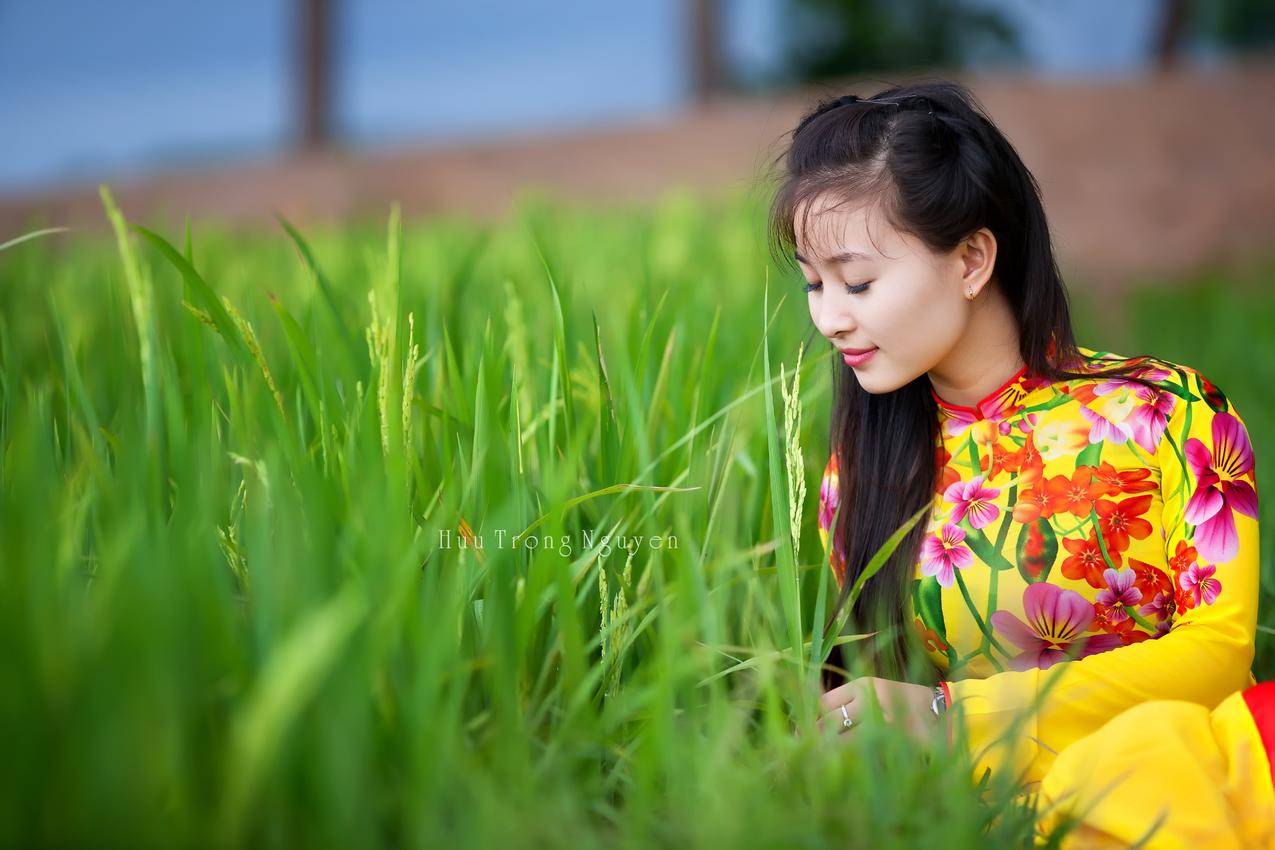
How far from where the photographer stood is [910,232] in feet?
2.89

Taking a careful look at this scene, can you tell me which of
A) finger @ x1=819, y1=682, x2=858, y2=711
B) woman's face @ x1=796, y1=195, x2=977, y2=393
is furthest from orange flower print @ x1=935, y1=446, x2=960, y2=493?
finger @ x1=819, y1=682, x2=858, y2=711

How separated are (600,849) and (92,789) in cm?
25

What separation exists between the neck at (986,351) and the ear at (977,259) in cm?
3

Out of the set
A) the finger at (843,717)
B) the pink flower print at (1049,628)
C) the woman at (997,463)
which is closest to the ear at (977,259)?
the woman at (997,463)

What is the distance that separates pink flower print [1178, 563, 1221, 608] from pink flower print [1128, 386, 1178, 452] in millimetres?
100

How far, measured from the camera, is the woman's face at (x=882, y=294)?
88cm

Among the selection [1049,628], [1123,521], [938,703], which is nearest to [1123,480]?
[1123,521]

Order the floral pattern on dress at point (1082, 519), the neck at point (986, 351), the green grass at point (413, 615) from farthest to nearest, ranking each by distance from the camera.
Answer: the neck at point (986, 351) → the floral pattern on dress at point (1082, 519) → the green grass at point (413, 615)

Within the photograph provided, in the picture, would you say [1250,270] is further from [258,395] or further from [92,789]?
[92,789]

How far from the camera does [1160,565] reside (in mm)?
880

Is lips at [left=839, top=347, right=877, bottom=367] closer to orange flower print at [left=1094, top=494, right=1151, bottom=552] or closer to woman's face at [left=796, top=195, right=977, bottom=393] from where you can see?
woman's face at [left=796, top=195, right=977, bottom=393]

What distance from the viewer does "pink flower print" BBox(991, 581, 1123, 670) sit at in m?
0.89

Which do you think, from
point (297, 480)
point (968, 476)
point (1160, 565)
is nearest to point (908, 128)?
point (968, 476)

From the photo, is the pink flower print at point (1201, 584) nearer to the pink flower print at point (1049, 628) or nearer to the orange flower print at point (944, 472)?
the pink flower print at point (1049, 628)
